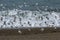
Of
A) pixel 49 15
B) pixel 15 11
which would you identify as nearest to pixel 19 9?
pixel 15 11

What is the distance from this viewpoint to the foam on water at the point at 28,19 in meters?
0.63

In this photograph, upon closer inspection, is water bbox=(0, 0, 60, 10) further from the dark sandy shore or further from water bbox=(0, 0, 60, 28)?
the dark sandy shore

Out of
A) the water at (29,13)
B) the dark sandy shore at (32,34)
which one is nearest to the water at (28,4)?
the water at (29,13)

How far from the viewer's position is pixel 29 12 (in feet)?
2.24

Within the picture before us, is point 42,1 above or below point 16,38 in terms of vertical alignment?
above

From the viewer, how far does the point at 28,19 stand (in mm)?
647

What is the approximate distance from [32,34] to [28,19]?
6 cm

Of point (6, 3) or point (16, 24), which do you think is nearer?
point (16, 24)

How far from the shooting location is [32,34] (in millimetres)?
642

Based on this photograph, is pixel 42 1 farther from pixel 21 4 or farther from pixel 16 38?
pixel 16 38

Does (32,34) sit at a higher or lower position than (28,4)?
lower

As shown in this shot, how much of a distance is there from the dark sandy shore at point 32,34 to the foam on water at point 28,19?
0.02 meters

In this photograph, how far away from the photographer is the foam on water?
2.06 feet

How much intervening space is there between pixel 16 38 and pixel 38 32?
3.4 inches
